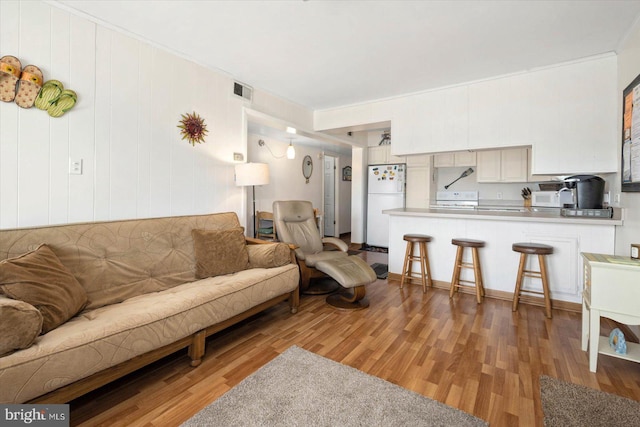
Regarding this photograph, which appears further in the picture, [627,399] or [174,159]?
[174,159]

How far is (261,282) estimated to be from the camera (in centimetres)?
238

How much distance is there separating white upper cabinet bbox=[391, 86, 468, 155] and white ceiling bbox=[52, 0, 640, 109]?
0.28 metres

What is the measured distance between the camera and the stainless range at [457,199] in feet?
17.4

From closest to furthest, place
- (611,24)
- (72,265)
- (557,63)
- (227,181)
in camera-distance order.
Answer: (72,265)
(611,24)
(557,63)
(227,181)

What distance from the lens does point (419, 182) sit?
5.47 m

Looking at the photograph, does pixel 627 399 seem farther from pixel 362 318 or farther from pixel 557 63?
pixel 557 63

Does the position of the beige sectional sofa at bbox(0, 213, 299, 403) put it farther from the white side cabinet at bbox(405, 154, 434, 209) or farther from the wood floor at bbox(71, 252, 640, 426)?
the white side cabinet at bbox(405, 154, 434, 209)

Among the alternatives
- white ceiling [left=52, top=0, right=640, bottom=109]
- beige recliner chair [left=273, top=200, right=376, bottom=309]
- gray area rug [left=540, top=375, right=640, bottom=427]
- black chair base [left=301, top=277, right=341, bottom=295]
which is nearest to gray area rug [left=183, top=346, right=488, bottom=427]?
gray area rug [left=540, top=375, right=640, bottom=427]

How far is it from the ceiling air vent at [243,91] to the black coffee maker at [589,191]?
3.60 m

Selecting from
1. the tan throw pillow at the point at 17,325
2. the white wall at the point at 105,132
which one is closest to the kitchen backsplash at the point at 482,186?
the white wall at the point at 105,132

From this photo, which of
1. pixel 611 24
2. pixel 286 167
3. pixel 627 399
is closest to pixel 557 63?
pixel 611 24

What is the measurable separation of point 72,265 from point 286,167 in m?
4.31

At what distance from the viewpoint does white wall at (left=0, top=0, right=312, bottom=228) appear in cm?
191

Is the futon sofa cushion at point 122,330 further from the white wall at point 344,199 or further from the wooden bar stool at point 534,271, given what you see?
the white wall at point 344,199
